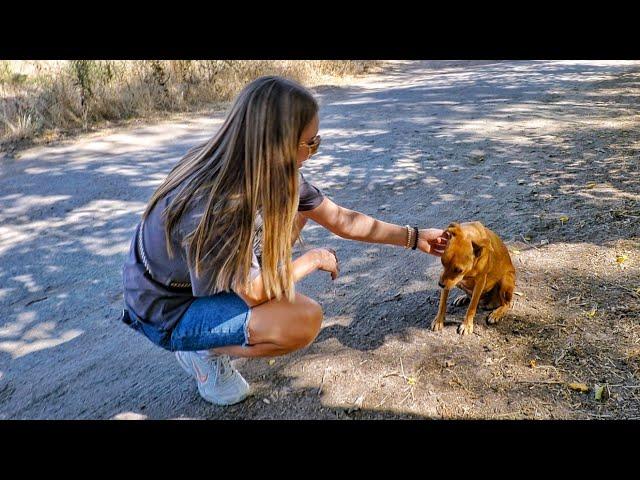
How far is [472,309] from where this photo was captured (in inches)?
136

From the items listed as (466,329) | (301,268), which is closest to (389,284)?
(466,329)

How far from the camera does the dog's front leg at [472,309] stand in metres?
3.38

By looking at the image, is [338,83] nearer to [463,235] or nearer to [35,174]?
[35,174]

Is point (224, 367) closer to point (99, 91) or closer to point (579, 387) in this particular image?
point (579, 387)

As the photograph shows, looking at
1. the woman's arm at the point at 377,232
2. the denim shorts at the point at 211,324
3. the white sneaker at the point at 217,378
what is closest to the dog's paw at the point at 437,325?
the woman's arm at the point at 377,232

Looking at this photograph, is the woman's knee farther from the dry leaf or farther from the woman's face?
the dry leaf

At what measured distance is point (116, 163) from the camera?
23.5 ft

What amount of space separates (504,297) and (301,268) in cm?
145

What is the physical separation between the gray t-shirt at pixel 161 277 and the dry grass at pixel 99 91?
634 centimetres

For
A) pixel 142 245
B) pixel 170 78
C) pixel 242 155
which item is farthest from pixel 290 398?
pixel 170 78

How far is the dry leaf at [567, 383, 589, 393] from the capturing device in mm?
2928

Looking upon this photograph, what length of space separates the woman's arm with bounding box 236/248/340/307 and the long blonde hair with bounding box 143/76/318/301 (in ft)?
0.47

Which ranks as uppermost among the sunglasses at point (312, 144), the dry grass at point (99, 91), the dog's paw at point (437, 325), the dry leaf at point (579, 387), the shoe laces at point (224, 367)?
the sunglasses at point (312, 144)

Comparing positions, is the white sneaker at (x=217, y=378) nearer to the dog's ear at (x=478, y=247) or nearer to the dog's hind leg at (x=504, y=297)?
the dog's ear at (x=478, y=247)
